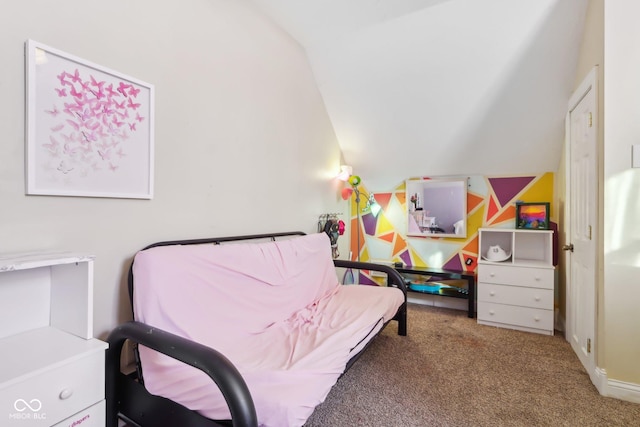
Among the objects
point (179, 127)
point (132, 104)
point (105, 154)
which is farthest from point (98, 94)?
point (179, 127)

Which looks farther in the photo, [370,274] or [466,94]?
[370,274]

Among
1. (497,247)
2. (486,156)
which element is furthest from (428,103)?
(497,247)

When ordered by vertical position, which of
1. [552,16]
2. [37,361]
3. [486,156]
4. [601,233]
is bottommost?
[37,361]

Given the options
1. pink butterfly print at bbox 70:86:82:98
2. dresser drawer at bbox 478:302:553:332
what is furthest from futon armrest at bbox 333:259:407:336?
pink butterfly print at bbox 70:86:82:98

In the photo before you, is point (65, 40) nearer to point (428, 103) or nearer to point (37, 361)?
point (37, 361)

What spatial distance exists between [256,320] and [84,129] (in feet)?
4.23

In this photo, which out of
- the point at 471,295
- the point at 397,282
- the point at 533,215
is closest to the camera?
the point at 397,282

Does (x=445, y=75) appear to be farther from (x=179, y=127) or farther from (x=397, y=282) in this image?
(x=179, y=127)

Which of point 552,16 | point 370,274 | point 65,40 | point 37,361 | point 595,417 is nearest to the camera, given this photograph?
point 37,361

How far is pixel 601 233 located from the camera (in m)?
1.85

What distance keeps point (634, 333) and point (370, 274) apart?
251 centimetres

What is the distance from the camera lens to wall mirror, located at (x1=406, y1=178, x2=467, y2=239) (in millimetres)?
3439

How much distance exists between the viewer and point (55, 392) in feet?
3.21

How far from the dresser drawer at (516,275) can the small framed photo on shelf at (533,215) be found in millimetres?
482
